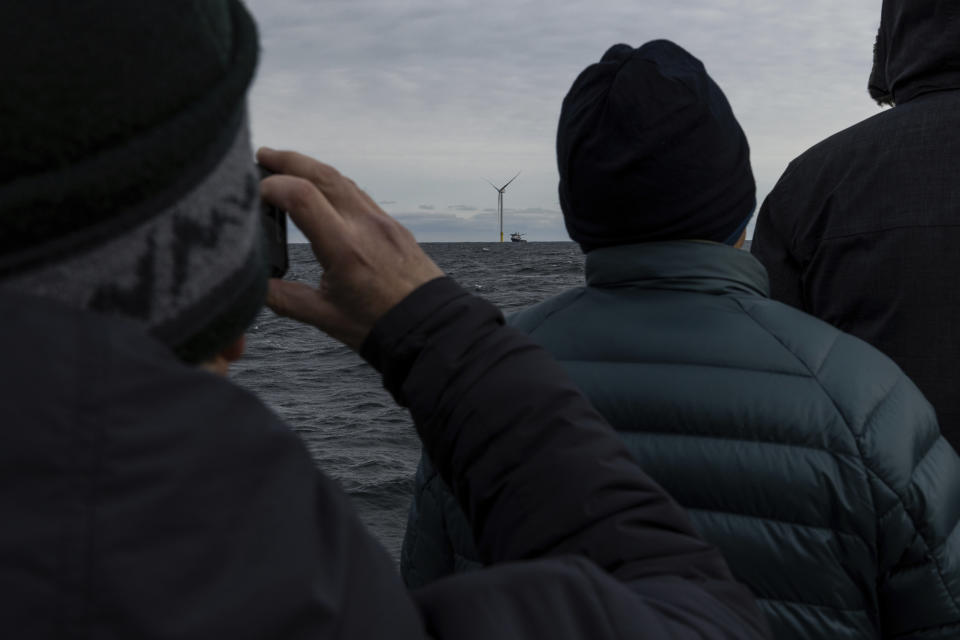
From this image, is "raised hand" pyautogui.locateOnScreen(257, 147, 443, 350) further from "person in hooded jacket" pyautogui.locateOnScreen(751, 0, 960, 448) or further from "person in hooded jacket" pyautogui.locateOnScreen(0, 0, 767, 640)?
"person in hooded jacket" pyautogui.locateOnScreen(751, 0, 960, 448)

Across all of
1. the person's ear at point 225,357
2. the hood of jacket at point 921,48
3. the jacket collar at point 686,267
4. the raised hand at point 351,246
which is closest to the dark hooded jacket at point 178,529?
the person's ear at point 225,357

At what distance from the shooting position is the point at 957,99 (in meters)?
2.40

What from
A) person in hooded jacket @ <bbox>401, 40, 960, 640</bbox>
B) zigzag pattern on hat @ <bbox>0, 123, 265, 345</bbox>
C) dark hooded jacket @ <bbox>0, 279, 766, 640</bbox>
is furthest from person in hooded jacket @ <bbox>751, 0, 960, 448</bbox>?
zigzag pattern on hat @ <bbox>0, 123, 265, 345</bbox>

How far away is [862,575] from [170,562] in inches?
52.9

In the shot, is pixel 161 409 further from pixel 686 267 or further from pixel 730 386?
pixel 686 267

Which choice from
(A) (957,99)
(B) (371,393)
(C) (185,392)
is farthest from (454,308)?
(B) (371,393)

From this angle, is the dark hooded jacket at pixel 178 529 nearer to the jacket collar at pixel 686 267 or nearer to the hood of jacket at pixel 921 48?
the jacket collar at pixel 686 267

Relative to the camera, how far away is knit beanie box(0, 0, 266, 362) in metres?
0.62

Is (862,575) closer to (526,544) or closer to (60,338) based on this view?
(526,544)

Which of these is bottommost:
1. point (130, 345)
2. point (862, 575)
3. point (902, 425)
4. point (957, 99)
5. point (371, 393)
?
point (371, 393)

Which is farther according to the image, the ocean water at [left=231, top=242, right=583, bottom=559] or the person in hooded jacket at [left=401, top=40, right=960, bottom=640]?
the ocean water at [left=231, top=242, right=583, bottom=559]

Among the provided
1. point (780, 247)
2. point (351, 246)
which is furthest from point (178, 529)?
point (780, 247)

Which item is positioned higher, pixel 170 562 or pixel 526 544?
pixel 170 562

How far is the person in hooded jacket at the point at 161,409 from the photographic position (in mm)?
565
